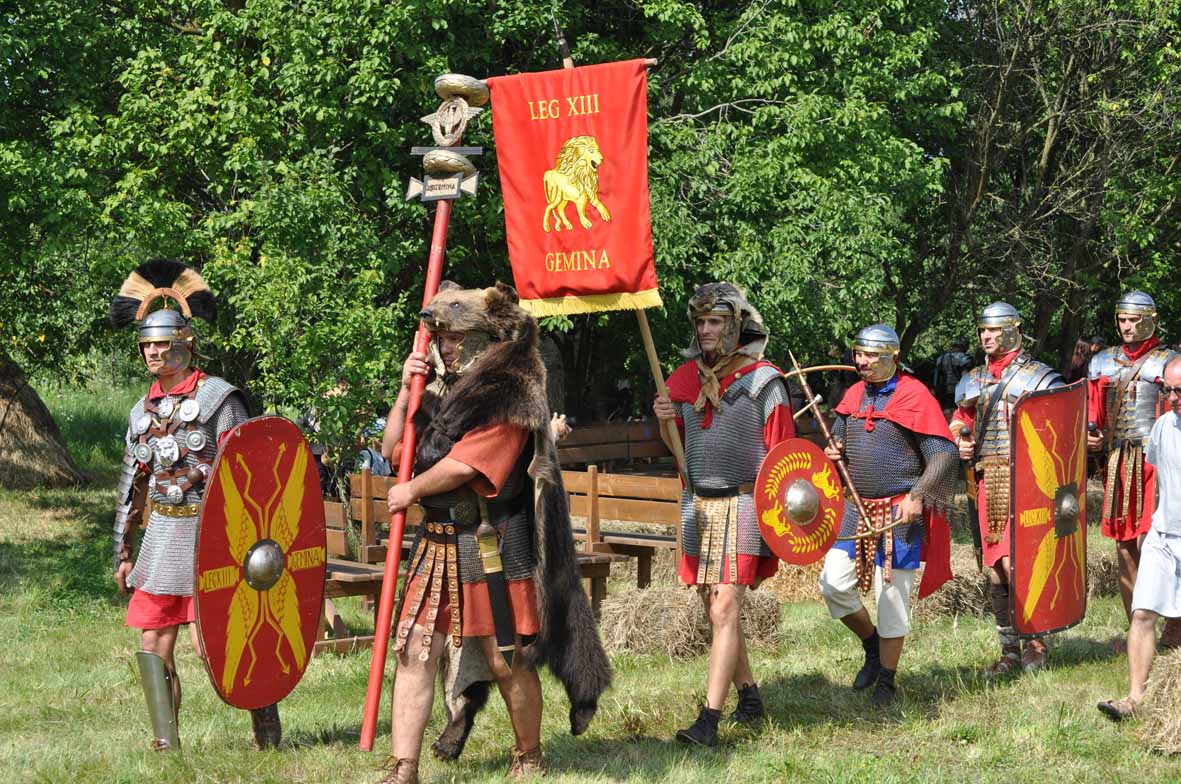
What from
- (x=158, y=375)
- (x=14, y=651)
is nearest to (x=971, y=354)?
(x=14, y=651)

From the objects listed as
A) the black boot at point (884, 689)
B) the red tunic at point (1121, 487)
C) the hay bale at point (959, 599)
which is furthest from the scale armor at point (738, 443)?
the hay bale at point (959, 599)

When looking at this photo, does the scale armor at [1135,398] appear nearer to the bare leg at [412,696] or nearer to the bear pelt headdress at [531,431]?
the bear pelt headdress at [531,431]

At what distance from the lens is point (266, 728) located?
17.9 feet

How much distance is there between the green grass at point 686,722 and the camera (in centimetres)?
518

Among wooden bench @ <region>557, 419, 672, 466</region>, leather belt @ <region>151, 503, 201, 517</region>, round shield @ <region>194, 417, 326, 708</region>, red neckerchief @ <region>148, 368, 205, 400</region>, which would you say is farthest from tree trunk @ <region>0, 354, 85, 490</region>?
round shield @ <region>194, 417, 326, 708</region>

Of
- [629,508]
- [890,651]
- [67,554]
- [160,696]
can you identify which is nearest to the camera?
[160,696]

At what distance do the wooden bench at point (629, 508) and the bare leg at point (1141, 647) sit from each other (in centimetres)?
374

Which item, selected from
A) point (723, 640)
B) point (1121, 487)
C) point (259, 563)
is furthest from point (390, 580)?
point (1121, 487)

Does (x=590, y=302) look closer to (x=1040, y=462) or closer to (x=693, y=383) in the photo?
(x=693, y=383)

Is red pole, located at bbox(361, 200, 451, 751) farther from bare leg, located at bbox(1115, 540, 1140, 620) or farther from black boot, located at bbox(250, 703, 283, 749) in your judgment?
bare leg, located at bbox(1115, 540, 1140, 620)

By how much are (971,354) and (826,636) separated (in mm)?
15033

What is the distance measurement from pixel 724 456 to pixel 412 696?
1719 mm

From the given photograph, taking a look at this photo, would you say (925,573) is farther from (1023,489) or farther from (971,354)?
(971,354)

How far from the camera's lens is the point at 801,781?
16.7 ft
